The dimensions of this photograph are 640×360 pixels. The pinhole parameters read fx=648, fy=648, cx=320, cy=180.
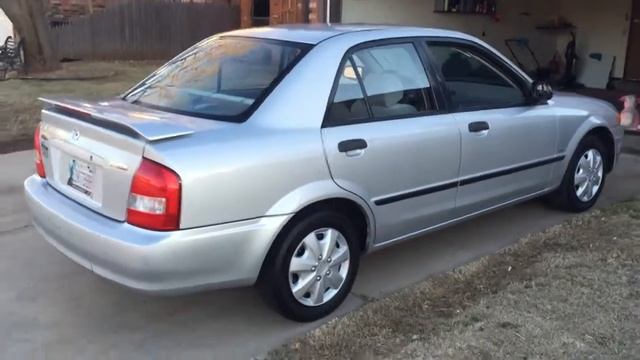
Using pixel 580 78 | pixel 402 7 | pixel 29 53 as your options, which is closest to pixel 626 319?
pixel 402 7

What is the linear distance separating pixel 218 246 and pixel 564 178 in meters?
3.28

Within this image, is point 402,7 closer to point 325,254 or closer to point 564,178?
point 564,178

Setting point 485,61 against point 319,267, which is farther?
point 485,61

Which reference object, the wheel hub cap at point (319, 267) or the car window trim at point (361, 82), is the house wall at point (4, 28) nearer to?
the car window trim at point (361, 82)

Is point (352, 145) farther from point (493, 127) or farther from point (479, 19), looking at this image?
point (479, 19)

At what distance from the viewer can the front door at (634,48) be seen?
42.1ft

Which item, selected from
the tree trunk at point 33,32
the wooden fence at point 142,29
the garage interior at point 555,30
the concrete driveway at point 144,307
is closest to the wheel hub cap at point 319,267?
the concrete driveway at point 144,307

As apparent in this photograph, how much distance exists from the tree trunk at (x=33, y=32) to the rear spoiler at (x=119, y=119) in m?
10.4

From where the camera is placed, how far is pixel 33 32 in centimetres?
1316

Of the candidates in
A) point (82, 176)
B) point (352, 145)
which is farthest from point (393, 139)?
point (82, 176)

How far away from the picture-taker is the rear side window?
3.66m

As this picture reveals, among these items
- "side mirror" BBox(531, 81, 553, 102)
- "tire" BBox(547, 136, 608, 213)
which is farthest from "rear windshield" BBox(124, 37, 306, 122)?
"tire" BBox(547, 136, 608, 213)

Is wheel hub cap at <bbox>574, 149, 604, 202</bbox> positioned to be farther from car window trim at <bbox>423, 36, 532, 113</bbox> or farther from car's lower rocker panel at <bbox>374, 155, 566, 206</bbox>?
car window trim at <bbox>423, 36, 532, 113</bbox>

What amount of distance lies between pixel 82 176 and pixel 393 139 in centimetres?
172
